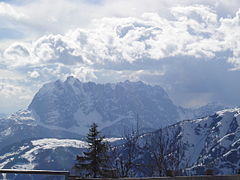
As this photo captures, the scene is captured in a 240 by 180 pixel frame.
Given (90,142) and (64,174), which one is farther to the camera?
(90,142)

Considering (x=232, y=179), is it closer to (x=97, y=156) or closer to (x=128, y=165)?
(x=128, y=165)

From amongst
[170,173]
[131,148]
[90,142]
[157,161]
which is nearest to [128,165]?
[157,161]

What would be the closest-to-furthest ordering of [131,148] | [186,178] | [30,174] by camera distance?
[186,178], [30,174], [131,148]

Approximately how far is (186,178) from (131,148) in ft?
54.0

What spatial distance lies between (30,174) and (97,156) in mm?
26617

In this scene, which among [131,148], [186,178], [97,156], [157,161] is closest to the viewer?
[186,178]

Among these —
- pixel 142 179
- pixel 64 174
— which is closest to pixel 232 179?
pixel 142 179

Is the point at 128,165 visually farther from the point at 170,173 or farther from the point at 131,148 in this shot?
the point at 170,173

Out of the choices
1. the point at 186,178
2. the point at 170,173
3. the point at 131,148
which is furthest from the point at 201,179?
the point at 131,148

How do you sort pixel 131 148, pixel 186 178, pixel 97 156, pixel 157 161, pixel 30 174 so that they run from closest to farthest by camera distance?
pixel 186 178 < pixel 30 174 < pixel 157 161 < pixel 131 148 < pixel 97 156

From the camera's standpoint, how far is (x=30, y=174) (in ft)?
33.9

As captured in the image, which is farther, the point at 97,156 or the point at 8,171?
the point at 97,156

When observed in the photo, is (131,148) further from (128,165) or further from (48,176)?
(48,176)

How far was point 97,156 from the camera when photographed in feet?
120
